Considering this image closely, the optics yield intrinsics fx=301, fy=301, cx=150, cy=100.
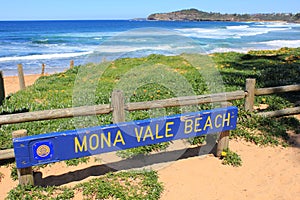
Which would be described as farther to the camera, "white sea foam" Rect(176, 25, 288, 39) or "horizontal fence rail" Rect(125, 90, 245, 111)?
"white sea foam" Rect(176, 25, 288, 39)

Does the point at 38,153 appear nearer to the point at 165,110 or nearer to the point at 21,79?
the point at 165,110

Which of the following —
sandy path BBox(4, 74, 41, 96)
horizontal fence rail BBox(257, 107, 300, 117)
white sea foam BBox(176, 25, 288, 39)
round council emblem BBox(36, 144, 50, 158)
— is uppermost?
white sea foam BBox(176, 25, 288, 39)

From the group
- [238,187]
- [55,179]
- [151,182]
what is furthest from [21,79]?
[238,187]

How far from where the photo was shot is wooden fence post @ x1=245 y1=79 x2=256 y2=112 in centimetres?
551

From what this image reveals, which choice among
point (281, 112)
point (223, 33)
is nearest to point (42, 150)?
point (281, 112)

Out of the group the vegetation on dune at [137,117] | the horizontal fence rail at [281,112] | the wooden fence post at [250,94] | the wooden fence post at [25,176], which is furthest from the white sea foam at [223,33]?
the wooden fence post at [25,176]

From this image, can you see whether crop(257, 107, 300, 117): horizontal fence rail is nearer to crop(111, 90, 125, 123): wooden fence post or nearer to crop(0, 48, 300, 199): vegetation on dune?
crop(0, 48, 300, 199): vegetation on dune

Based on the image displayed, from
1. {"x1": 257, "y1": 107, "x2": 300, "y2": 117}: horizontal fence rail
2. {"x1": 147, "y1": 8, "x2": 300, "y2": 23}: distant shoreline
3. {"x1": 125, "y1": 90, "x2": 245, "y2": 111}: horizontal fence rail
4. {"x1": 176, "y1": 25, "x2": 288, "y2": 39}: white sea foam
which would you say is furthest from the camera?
{"x1": 147, "y1": 8, "x2": 300, "y2": 23}: distant shoreline

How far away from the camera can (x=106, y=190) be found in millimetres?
3891

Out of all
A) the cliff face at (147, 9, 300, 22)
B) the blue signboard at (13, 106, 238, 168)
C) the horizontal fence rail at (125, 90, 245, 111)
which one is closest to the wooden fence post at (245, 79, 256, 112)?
the horizontal fence rail at (125, 90, 245, 111)

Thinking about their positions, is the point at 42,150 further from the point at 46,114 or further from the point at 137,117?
the point at 137,117

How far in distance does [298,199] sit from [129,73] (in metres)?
9.15

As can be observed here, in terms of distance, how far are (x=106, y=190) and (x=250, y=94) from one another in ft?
10.8

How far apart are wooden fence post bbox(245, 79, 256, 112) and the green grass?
2.57 metres
